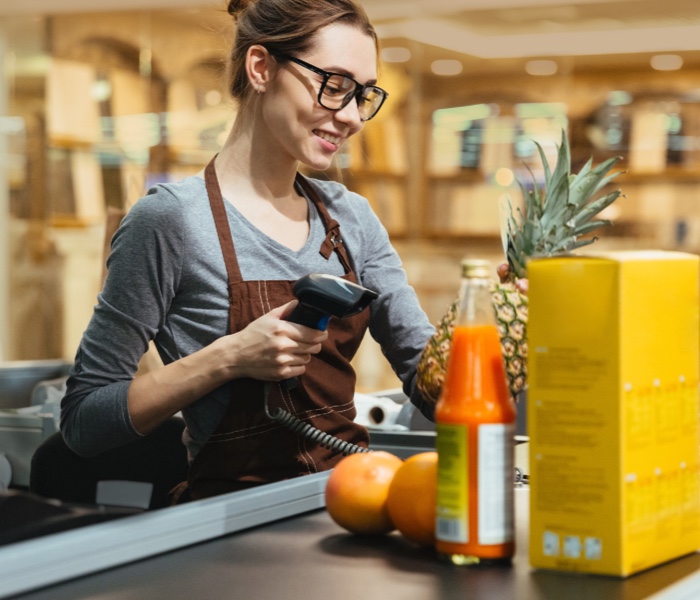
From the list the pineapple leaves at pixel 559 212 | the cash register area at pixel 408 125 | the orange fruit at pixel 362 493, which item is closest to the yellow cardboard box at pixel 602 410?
the orange fruit at pixel 362 493

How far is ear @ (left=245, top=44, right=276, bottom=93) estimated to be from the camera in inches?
67.9

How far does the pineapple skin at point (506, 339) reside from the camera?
1.41 m

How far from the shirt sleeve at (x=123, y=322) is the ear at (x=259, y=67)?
0.85 ft

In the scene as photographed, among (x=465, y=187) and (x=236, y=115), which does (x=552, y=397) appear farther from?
(x=465, y=187)

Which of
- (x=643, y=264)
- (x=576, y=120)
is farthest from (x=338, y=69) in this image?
(x=576, y=120)

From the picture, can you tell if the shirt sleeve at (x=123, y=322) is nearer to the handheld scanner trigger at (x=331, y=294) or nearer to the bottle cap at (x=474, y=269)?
the handheld scanner trigger at (x=331, y=294)

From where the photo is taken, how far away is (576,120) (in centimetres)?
721

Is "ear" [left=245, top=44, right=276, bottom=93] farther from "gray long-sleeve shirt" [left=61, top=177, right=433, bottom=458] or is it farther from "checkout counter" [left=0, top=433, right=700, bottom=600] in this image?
"checkout counter" [left=0, top=433, right=700, bottom=600]

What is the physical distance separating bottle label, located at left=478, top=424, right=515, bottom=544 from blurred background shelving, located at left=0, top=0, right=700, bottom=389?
6.29 m

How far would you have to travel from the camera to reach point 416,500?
1059 millimetres

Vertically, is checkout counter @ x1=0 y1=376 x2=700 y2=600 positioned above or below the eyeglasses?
below

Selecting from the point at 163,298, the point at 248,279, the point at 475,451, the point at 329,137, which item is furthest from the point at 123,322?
the point at 475,451

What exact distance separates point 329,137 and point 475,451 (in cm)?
83

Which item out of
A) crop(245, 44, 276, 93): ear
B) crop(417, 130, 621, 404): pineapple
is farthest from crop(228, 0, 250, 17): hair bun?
crop(417, 130, 621, 404): pineapple
